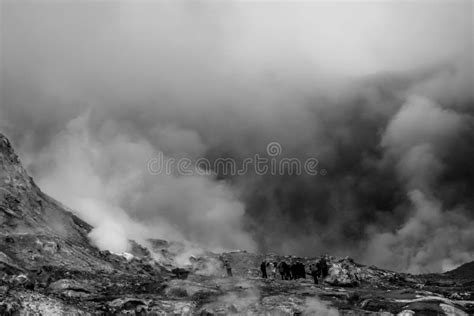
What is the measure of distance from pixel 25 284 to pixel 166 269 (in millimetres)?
82925

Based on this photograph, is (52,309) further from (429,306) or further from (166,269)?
(166,269)

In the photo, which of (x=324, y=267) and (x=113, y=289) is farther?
(x=324, y=267)

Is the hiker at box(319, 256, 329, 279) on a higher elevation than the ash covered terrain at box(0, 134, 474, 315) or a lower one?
higher

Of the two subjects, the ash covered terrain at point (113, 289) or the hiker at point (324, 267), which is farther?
the hiker at point (324, 267)

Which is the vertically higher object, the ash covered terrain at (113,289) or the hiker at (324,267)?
the hiker at (324,267)

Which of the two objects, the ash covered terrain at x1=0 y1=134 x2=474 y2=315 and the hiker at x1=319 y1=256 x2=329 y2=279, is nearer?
the ash covered terrain at x1=0 y1=134 x2=474 y2=315

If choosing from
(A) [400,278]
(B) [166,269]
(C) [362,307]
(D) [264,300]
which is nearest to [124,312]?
(D) [264,300]

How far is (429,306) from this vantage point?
74.4m

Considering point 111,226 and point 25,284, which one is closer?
point 25,284

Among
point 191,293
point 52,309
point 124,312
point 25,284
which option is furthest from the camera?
point 191,293

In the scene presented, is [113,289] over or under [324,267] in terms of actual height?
under

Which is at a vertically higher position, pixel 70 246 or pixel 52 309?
pixel 70 246

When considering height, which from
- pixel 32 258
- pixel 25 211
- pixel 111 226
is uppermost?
pixel 111 226

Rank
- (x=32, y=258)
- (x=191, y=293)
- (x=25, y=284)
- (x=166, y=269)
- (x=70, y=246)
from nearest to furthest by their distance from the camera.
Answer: (x=25, y=284) → (x=191, y=293) → (x=32, y=258) → (x=70, y=246) → (x=166, y=269)
